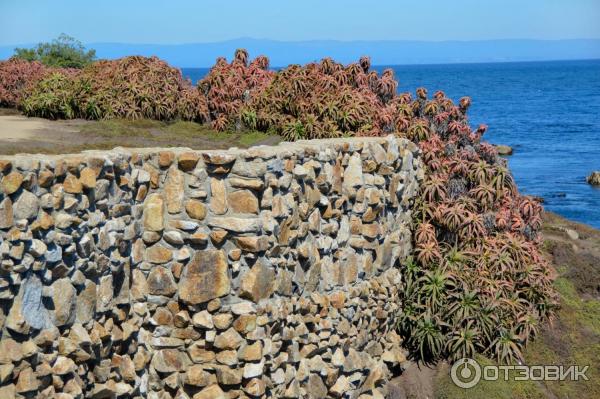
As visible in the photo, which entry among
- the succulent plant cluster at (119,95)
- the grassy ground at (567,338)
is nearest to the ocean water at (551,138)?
the grassy ground at (567,338)

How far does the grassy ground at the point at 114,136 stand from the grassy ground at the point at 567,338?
6.09 metres

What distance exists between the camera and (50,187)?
8133 mm

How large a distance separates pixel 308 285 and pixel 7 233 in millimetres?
4802

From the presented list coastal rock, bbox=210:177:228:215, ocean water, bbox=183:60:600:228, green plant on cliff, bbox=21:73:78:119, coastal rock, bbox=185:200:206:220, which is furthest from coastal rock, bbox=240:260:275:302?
ocean water, bbox=183:60:600:228

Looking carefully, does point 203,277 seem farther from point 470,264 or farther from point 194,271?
point 470,264

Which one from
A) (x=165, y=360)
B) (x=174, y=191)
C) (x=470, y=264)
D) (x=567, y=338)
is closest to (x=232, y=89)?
(x=470, y=264)

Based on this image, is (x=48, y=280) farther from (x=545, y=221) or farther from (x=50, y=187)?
(x=545, y=221)

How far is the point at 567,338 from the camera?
1516cm

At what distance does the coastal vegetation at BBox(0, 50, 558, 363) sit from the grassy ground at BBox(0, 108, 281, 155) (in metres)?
0.50

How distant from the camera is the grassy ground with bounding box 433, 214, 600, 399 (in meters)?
13.7

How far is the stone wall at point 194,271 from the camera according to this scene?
26.3 ft

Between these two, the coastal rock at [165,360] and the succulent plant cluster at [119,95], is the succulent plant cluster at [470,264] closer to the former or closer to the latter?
the coastal rock at [165,360]

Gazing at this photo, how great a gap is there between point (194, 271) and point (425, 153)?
21.6 feet

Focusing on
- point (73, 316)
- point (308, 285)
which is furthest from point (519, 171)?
point (73, 316)
